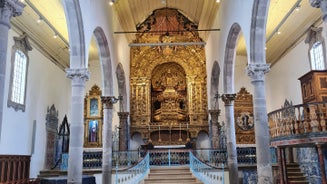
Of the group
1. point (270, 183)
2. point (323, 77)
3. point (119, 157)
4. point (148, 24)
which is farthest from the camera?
point (148, 24)

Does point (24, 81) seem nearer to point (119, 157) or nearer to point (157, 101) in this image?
point (119, 157)

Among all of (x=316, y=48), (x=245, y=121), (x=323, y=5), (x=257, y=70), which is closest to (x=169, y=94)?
(x=245, y=121)

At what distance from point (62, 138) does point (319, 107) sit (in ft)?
45.0

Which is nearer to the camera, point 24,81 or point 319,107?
point 319,107

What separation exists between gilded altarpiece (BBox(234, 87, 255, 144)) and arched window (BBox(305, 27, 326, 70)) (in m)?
5.72

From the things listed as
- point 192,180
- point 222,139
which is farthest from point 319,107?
point 222,139

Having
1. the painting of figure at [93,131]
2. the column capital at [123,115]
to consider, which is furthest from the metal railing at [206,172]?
the painting of figure at [93,131]

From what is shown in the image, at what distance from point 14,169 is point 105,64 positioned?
5.69m

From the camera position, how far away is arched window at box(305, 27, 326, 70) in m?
13.5

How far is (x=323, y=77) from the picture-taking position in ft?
38.3

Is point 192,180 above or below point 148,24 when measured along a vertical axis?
below

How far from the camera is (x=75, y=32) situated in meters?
10.5

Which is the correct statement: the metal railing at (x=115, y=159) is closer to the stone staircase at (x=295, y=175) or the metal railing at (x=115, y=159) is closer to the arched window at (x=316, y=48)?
the stone staircase at (x=295, y=175)

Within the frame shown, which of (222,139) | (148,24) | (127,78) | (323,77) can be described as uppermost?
(148,24)
